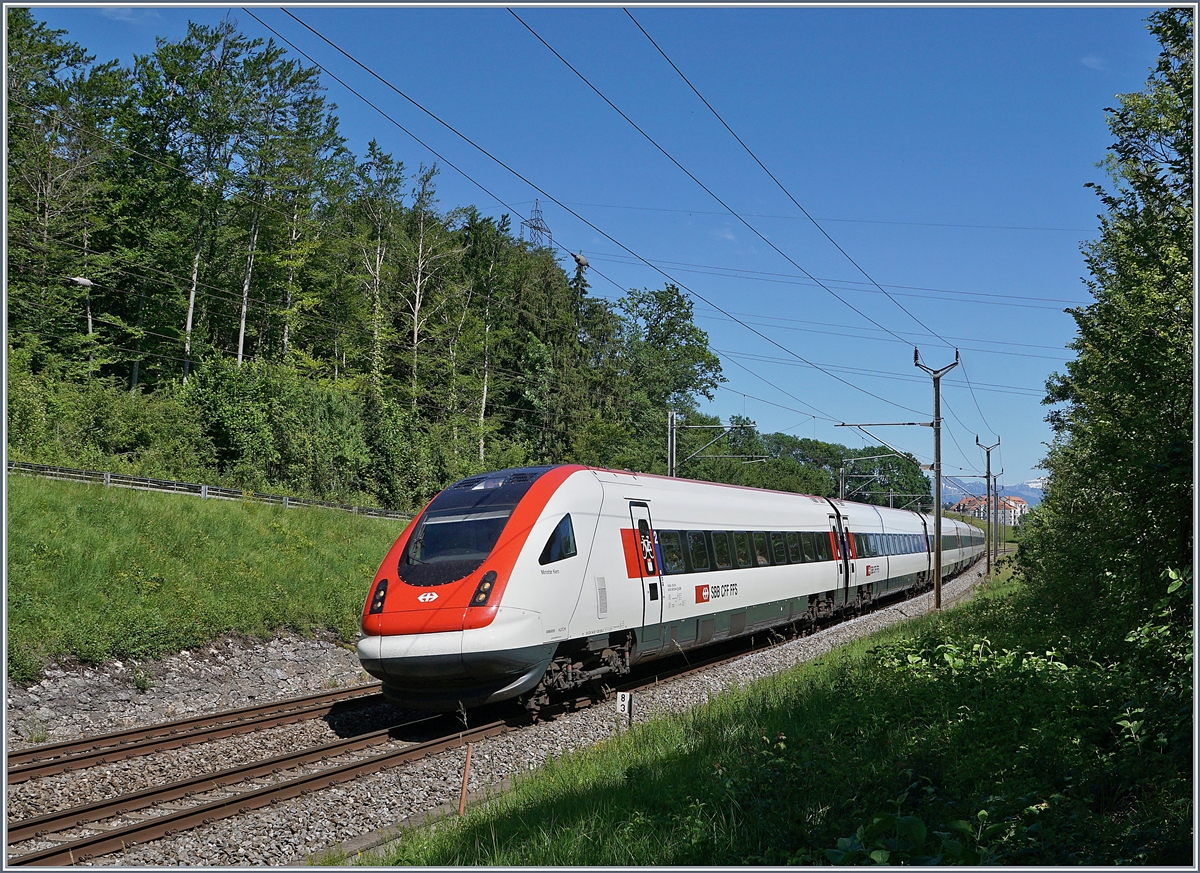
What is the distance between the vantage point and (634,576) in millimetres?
13047

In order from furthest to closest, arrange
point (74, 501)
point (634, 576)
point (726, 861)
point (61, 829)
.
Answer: point (74, 501) → point (634, 576) → point (61, 829) → point (726, 861)

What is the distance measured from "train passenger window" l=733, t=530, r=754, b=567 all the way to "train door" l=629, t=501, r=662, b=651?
3.34 meters

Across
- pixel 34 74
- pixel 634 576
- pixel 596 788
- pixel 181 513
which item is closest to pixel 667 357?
pixel 34 74

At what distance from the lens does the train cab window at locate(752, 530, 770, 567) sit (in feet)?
58.1

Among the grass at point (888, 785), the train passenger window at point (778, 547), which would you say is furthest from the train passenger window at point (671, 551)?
the train passenger window at point (778, 547)

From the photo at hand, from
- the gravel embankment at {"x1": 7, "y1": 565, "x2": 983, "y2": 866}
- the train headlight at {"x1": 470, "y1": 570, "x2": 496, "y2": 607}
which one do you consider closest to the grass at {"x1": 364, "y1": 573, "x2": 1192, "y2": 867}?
the gravel embankment at {"x1": 7, "y1": 565, "x2": 983, "y2": 866}

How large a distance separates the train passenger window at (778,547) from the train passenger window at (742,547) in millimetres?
1390

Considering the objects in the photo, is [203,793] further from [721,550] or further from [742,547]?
[742,547]

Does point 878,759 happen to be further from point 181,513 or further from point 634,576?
point 181,513

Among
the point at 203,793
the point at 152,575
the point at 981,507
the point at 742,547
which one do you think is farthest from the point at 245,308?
the point at 981,507

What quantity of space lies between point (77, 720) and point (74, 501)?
7966 millimetres

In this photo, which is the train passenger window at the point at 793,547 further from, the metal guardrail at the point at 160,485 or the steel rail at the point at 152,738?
the metal guardrail at the point at 160,485

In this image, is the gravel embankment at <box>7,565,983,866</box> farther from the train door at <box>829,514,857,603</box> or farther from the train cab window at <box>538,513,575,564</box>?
the train door at <box>829,514,857,603</box>

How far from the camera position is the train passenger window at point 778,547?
18641 mm
